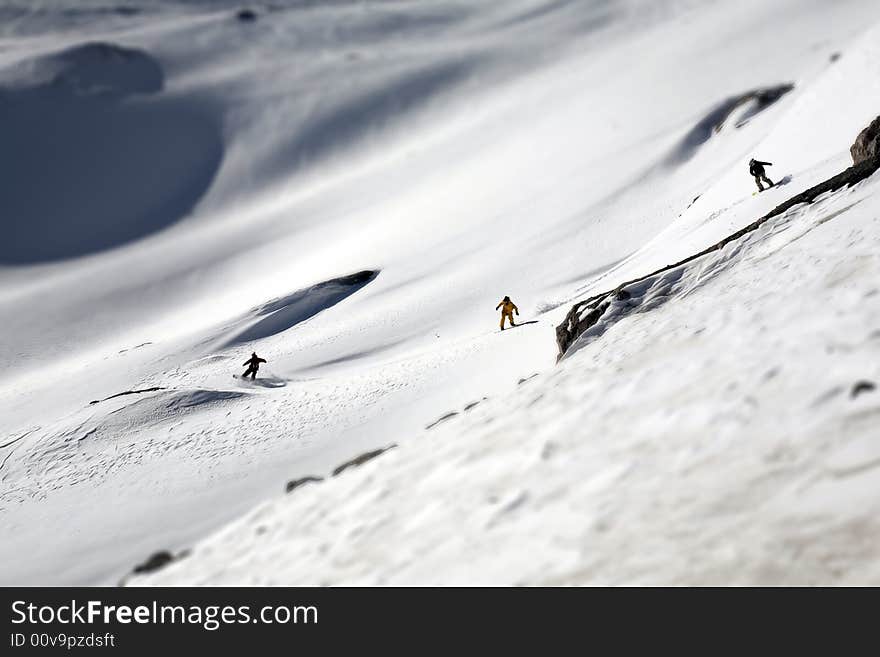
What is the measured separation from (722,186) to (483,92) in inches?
1579

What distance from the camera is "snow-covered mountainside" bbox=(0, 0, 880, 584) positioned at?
4.91 m

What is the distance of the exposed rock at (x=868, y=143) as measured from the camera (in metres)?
10.8

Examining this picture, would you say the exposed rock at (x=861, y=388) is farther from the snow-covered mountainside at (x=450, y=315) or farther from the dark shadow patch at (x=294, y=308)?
the dark shadow patch at (x=294, y=308)

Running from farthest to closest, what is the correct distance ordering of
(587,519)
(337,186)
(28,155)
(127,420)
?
(28,155)
(337,186)
(127,420)
(587,519)

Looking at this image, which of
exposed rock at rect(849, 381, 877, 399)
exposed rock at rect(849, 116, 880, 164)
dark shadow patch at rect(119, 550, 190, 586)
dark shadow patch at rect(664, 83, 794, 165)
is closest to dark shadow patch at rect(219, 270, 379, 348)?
dark shadow patch at rect(664, 83, 794, 165)

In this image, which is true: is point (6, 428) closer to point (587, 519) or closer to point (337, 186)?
point (587, 519)

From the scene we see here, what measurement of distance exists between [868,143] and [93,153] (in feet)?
173

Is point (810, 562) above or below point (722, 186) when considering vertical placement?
below

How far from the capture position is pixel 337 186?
4497 cm

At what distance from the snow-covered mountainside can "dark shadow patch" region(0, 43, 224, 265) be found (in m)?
0.26

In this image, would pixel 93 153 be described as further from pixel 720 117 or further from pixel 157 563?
pixel 157 563

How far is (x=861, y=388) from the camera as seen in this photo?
15.6 feet

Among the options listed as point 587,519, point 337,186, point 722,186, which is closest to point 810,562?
point 587,519
